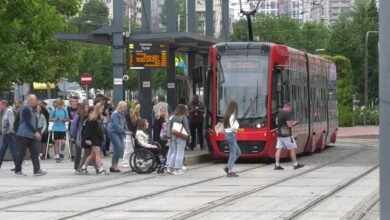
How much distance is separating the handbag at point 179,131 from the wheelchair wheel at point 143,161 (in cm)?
83

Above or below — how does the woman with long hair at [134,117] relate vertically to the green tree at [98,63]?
below

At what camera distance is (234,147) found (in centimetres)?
1984

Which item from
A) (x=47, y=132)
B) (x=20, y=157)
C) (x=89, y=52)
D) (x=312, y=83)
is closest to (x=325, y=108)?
(x=312, y=83)

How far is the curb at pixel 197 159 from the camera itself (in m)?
24.2

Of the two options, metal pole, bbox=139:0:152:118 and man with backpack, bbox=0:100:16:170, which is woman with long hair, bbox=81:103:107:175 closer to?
man with backpack, bbox=0:100:16:170

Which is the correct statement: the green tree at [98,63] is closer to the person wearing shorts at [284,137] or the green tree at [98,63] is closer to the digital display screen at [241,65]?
the digital display screen at [241,65]

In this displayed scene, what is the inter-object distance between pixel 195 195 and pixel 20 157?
5742 mm

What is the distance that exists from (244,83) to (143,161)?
4.60m

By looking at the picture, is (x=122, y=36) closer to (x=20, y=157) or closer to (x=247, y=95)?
(x=247, y=95)

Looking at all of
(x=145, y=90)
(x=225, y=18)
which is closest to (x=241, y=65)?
(x=145, y=90)

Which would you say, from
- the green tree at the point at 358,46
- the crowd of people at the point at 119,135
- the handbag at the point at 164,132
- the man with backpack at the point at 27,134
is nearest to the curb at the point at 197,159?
the crowd of people at the point at 119,135

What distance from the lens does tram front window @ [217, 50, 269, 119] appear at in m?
23.9

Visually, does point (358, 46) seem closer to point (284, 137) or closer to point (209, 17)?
point (209, 17)

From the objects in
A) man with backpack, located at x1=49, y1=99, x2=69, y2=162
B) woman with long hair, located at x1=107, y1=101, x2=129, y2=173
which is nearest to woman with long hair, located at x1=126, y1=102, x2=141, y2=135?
woman with long hair, located at x1=107, y1=101, x2=129, y2=173
